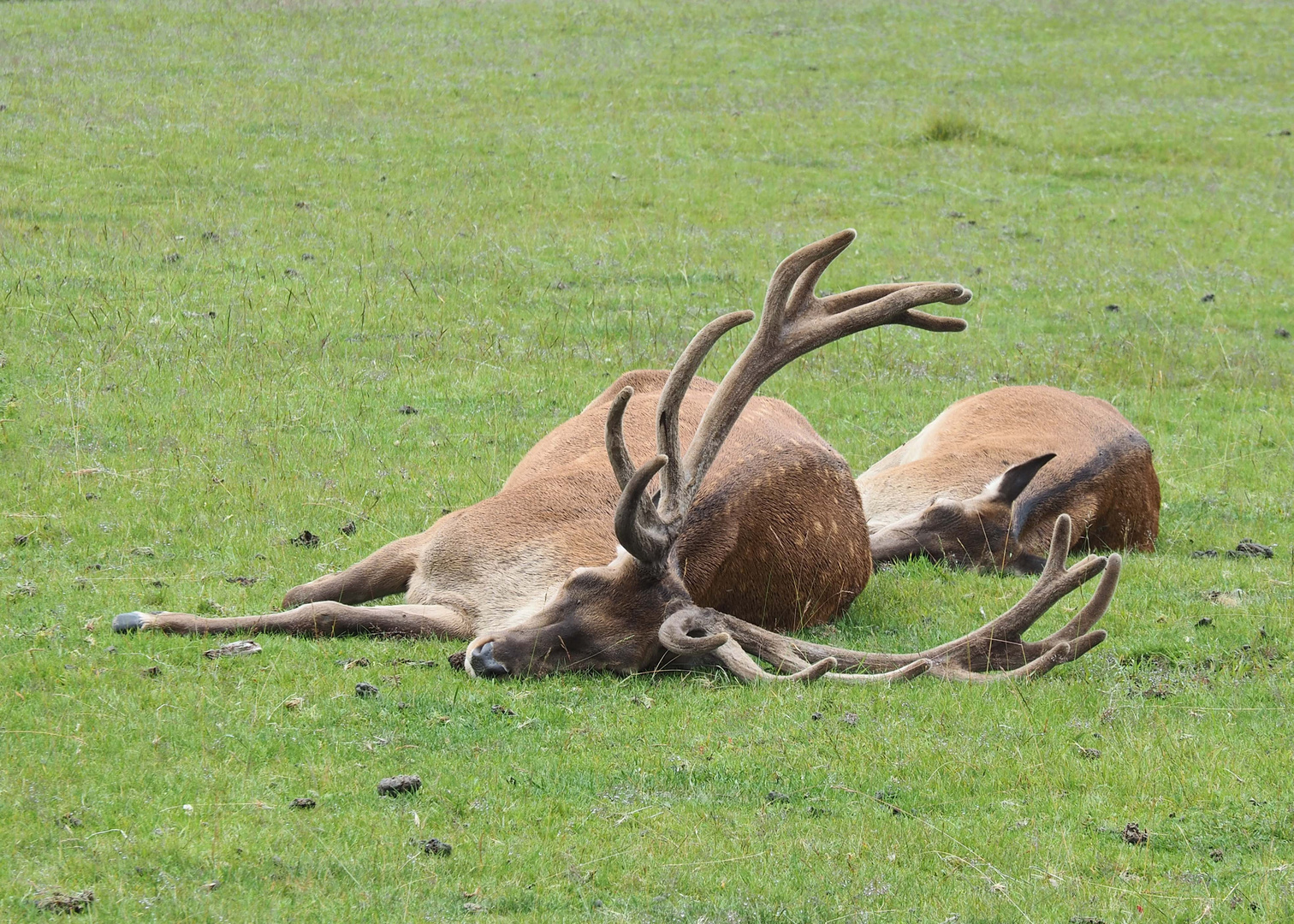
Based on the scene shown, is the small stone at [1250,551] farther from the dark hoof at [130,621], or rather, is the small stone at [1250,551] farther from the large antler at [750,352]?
the dark hoof at [130,621]

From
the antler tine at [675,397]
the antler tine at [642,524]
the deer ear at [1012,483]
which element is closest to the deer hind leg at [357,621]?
the antler tine at [642,524]

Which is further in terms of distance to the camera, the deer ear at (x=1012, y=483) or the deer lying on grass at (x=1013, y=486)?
the deer lying on grass at (x=1013, y=486)

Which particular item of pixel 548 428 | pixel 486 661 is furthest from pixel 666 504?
pixel 548 428

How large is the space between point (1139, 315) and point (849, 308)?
9890 millimetres

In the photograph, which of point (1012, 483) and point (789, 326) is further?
point (1012, 483)

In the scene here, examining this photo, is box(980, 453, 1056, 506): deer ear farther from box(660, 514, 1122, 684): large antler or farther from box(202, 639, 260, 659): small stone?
box(202, 639, 260, 659): small stone

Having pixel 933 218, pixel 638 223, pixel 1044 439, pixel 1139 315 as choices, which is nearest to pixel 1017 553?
pixel 1044 439

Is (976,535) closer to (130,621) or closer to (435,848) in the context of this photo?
(130,621)

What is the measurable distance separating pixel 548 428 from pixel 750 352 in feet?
13.3

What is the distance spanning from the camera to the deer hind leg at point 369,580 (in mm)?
6941

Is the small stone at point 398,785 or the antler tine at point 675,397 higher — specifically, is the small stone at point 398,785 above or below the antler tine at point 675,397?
below

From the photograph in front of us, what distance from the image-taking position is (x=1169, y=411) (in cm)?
1252

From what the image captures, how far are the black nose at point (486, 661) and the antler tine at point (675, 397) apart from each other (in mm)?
949

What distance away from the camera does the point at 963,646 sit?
251 inches
